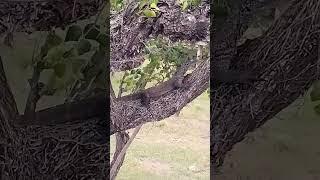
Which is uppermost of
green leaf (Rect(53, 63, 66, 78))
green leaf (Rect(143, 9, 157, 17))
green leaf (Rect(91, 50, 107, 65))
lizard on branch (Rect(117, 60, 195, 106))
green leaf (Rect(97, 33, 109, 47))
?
green leaf (Rect(143, 9, 157, 17))

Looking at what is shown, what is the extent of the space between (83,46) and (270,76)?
659 mm

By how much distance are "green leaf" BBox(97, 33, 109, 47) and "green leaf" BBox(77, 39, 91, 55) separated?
4cm

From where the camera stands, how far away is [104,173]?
76.7 inches

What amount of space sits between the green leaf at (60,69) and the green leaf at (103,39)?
152 millimetres

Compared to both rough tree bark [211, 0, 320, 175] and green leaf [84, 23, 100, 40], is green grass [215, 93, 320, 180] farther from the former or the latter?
green leaf [84, 23, 100, 40]

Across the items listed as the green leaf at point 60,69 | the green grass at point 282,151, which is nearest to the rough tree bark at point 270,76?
the green grass at point 282,151

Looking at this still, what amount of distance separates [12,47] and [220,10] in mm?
727

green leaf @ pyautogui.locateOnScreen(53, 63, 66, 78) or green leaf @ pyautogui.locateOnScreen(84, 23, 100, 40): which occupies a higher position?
green leaf @ pyautogui.locateOnScreen(84, 23, 100, 40)

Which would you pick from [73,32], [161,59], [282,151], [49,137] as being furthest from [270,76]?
[49,137]

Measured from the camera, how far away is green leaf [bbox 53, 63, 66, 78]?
6.22 ft

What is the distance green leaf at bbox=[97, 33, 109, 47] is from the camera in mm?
1889

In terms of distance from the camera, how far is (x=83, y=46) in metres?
1.90

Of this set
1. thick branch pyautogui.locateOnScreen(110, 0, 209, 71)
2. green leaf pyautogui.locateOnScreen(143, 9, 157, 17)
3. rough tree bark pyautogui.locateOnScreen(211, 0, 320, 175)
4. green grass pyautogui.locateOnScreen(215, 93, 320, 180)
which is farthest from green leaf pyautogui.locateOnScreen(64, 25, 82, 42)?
green grass pyautogui.locateOnScreen(215, 93, 320, 180)

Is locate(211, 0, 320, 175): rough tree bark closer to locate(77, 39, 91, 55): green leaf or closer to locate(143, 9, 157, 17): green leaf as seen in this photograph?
locate(143, 9, 157, 17): green leaf
